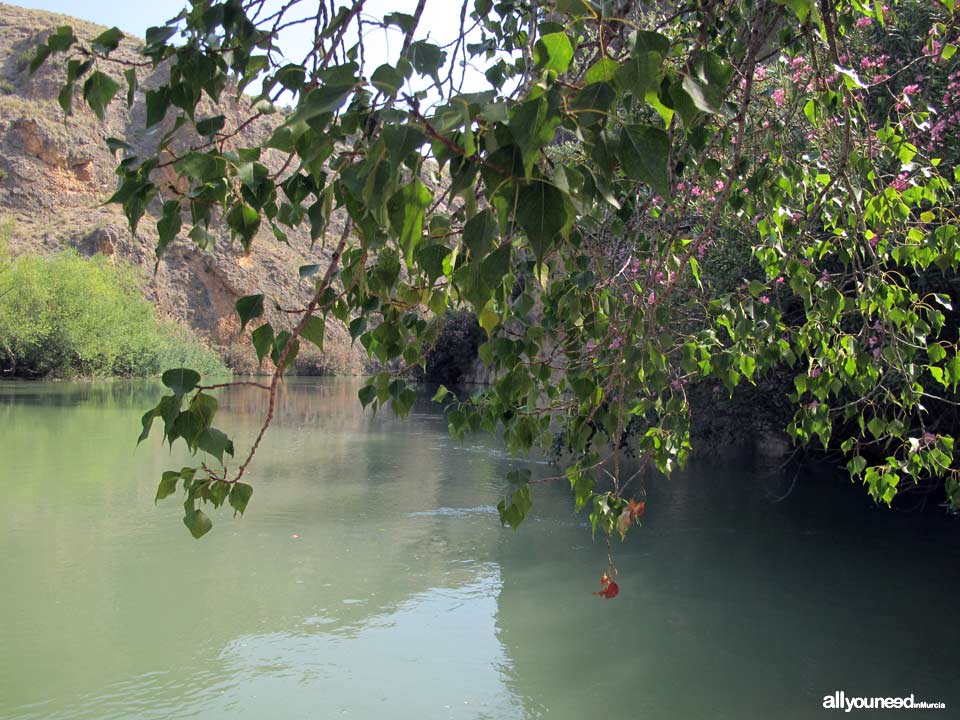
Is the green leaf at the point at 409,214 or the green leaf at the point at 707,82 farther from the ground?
the green leaf at the point at 707,82

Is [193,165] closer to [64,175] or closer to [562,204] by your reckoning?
[562,204]

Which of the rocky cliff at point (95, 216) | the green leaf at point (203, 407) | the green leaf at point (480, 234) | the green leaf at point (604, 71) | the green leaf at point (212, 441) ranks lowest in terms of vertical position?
the green leaf at point (212, 441)

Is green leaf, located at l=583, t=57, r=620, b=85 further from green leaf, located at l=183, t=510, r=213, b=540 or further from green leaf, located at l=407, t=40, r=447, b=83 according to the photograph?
green leaf, located at l=183, t=510, r=213, b=540

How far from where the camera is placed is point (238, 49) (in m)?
1.21

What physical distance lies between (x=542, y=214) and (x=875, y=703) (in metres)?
4.32

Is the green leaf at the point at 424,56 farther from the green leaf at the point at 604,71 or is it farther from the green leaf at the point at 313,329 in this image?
the green leaf at the point at 313,329

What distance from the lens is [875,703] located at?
4184mm

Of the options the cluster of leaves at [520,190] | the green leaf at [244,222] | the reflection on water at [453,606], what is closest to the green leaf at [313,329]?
the cluster of leaves at [520,190]

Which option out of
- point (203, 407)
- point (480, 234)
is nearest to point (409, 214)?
point (480, 234)

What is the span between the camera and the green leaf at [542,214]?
74 cm

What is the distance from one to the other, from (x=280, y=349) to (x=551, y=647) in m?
3.94

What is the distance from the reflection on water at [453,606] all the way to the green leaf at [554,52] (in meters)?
3.75

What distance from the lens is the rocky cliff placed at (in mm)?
38938

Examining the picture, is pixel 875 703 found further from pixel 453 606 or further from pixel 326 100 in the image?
pixel 326 100
